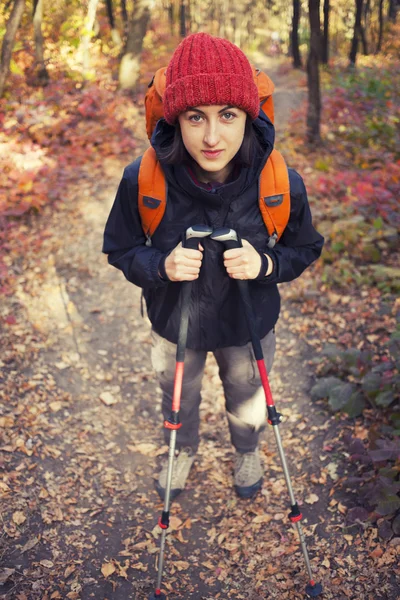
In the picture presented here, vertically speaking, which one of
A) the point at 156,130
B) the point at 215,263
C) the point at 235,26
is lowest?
the point at 235,26

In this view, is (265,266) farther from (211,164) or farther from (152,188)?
(152,188)

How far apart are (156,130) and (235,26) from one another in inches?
1681

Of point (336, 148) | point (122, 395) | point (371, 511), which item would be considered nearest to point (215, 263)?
point (371, 511)

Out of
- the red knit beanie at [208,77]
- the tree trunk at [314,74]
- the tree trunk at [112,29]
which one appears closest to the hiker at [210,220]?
the red knit beanie at [208,77]

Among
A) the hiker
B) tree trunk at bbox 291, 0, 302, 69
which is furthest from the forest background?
the hiker

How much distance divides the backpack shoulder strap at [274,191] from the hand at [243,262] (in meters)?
0.23

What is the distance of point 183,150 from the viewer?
2641mm

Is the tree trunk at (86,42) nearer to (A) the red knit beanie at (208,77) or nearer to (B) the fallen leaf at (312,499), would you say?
(A) the red knit beanie at (208,77)

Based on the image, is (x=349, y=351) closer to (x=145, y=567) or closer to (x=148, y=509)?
(x=148, y=509)

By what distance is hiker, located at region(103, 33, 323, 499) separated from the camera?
2445mm

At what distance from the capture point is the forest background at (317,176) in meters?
4.20

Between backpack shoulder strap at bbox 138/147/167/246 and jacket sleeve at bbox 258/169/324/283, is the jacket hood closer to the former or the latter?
backpack shoulder strap at bbox 138/147/167/246

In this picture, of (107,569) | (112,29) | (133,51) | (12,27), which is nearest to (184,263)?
(107,569)

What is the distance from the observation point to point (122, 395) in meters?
5.16
